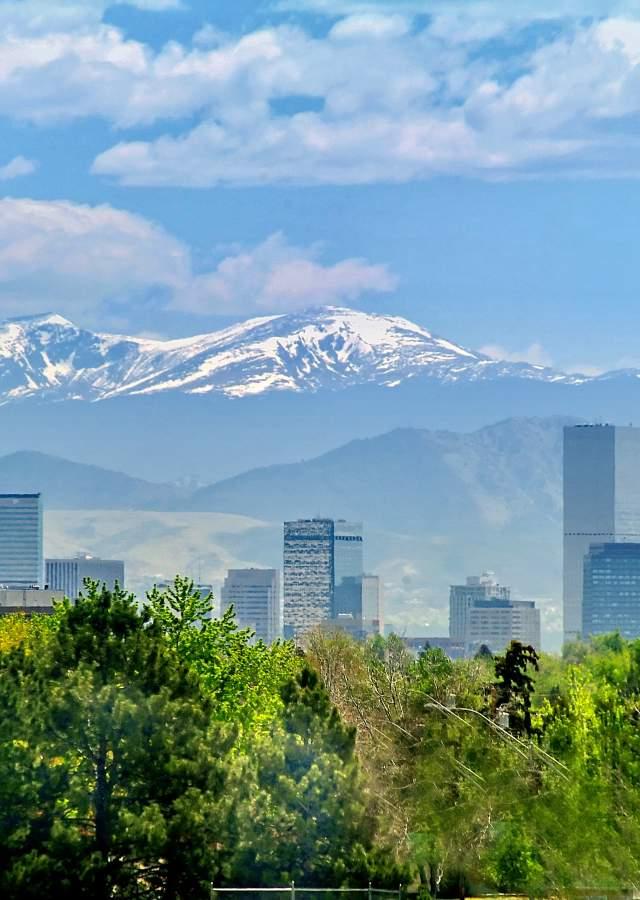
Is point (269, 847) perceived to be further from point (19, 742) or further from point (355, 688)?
point (355, 688)

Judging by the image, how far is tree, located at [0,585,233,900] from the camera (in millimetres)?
55062

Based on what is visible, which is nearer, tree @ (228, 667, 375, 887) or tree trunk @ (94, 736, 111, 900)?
tree trunk @ (94, 736, 111, 900)

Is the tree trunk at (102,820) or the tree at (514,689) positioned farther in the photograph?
the tree at (514,689)

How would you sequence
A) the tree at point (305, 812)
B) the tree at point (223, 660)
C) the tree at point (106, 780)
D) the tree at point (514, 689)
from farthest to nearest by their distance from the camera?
the tree at point (514, 689) < the tree at point (223, 660) < the tree at point (305, 812) < the tree at point (106, 780)

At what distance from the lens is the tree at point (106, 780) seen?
55.1m

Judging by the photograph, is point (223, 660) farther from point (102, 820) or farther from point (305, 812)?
point (102, 820)

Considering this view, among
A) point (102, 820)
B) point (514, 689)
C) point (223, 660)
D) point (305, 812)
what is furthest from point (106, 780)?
point (514, 689)

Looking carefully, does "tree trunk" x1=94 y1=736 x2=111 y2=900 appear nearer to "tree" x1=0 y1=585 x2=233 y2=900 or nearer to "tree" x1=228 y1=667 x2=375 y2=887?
"tree" x1=0 y1=585 x2=233 y2=900

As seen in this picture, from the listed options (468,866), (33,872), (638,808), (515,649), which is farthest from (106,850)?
(515,649)

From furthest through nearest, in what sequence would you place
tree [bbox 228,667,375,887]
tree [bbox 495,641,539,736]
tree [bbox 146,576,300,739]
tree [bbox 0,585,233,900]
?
tree [bbox 495,641,539,736]
tree [bbox 146,576,300,739]
tree [bbox 228,667,375,887]
tree [bbox 0,585,233,900]

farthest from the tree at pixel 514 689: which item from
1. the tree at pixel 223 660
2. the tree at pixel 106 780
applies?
the tree at pixel 106 780

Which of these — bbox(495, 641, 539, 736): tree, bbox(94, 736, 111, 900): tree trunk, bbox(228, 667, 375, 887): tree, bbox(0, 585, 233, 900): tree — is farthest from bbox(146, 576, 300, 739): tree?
bbox(94, 736, 111, 900): tree trunk

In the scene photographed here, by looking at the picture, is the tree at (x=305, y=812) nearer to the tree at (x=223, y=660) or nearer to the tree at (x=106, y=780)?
the tree at (x=106, y=780)

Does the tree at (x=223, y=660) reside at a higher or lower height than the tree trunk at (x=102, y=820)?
higher
